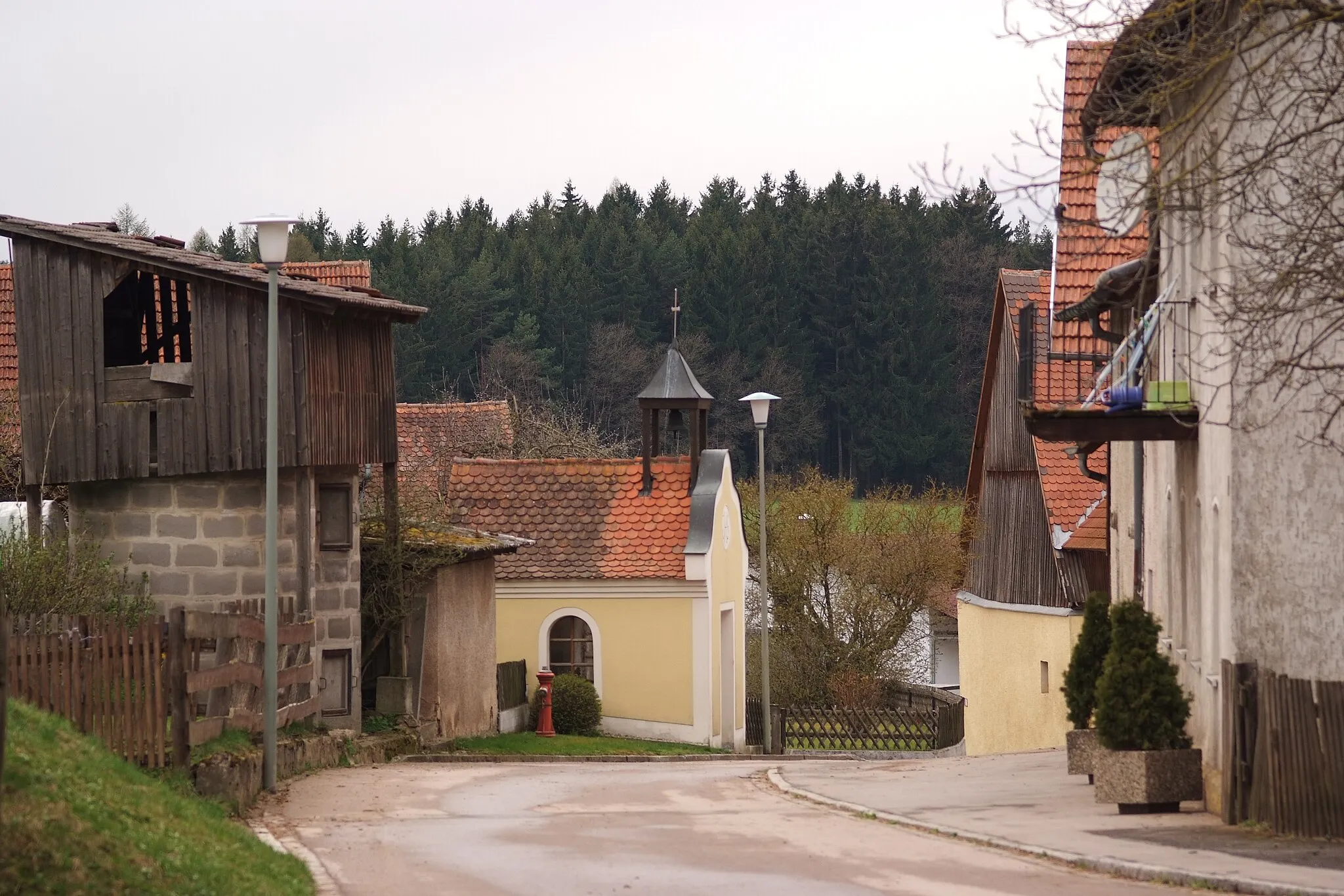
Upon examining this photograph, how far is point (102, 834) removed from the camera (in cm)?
981

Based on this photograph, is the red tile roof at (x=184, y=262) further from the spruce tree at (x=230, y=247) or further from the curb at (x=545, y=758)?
the spruce tree at (x=230, y=247)

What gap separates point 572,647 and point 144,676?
2011 cm

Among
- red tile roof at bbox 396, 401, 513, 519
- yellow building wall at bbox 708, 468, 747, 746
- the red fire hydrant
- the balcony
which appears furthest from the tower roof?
the balcony

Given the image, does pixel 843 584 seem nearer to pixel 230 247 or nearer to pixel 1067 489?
pixel 1067 489

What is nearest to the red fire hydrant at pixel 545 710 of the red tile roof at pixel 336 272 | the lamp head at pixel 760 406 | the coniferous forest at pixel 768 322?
the lamp head at pixel 760 406

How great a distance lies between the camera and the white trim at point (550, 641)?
3378cm

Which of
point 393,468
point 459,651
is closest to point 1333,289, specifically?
point 393,468

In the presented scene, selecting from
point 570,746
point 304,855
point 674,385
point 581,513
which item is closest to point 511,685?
point 570,746

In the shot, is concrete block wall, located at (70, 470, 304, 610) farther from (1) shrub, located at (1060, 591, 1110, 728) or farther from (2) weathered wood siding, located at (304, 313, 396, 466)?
(1) shrub, located at (1060, 591, 1110, 728)

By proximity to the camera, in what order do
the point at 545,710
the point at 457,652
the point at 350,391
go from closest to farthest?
the point at 350,391 → the point at 457,652 → the point at 545,710

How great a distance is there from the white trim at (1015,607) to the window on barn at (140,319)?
45.3ft

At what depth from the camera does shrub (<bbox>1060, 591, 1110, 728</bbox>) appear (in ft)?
57.0

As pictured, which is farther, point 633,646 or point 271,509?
point 633,646

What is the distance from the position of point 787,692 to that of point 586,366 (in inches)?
1846
